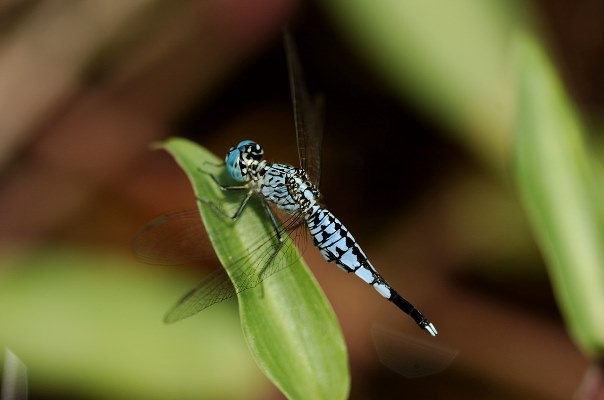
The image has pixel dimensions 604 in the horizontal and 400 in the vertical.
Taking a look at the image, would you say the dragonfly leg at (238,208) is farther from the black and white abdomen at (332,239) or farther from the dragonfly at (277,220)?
the black and white abdomen at (332,239)

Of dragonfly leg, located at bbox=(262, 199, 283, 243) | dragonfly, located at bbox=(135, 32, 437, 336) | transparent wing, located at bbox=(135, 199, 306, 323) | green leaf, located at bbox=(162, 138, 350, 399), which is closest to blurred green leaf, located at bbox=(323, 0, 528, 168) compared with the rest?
dragonfly, located at bbox=(135, 32, 437, 336)

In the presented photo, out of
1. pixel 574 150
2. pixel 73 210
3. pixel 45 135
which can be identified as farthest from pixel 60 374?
pixel 574 150

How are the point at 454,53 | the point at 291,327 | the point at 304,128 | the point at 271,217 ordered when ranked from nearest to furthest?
the point at 291,327
the point at 271,217
the point at 304,128
the point at 454,53

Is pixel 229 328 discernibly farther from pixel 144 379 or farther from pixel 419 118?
pixel 419 118

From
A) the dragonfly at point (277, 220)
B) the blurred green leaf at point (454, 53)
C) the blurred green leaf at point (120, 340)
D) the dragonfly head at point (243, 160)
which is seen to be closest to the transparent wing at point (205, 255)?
the dragonfly at point (277, 220)

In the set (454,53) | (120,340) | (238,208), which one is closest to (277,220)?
(238,208)

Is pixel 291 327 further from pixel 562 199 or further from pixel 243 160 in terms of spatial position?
pixel 562 199
